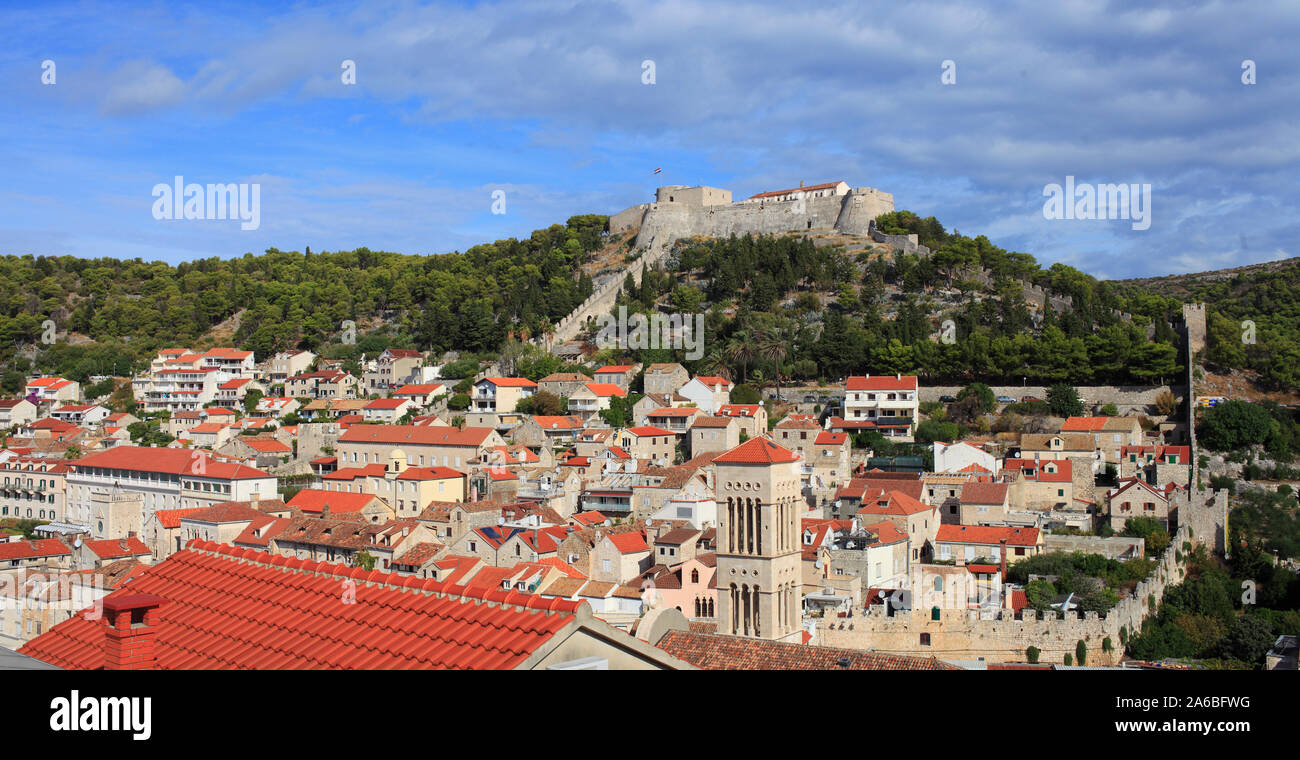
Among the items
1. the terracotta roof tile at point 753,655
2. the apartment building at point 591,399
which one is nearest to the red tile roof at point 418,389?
the apartment building at point 591,399

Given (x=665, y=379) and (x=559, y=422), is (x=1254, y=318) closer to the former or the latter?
(x=665, y=379)

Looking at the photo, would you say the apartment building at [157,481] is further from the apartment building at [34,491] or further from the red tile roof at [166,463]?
the apartment building at [34,491]

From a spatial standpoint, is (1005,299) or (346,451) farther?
(1005,299)

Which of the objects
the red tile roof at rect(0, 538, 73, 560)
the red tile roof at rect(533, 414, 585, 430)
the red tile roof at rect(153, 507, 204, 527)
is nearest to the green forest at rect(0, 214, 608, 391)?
the red tile roof at rect(533, 414, 585, 430)

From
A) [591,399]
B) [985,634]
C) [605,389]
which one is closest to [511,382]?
[591,399]

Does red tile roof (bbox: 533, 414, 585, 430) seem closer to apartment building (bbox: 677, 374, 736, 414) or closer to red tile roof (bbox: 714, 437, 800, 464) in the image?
apartment building (bbox: 677, 374, 736, 414)
